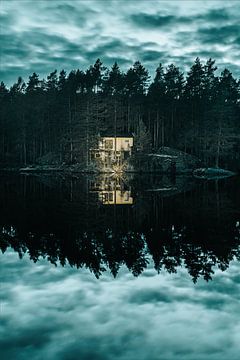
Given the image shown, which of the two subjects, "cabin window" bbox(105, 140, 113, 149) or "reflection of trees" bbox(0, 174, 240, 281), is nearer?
"reflection of trees" bbox(0, 174, 240, 281)

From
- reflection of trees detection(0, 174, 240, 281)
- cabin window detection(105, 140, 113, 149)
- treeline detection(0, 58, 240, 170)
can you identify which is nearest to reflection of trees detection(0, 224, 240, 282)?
reflection of trees detection(0, 174, 240, 281)

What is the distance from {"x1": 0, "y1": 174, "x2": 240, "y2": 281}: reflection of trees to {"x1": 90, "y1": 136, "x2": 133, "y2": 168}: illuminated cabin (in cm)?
4783

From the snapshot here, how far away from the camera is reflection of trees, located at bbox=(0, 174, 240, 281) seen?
1111cm

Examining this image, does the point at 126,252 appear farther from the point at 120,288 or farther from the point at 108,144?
the point at 108,144

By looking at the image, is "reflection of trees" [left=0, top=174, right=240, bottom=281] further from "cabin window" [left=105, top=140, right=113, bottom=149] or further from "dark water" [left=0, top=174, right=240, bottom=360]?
"cabin window" [left=105, top=140, right=113, bottom=149]

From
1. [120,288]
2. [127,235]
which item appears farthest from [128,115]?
[120,288]

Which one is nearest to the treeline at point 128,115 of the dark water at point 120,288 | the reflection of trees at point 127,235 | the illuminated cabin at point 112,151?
the illuminated cabin at point 112,151

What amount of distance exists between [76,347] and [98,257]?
527 centimetres

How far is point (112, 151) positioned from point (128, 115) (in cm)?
942

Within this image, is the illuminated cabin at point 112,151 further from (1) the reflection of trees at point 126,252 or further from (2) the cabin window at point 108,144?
(1) the reflection of trees at point 126,252

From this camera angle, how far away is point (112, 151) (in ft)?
238

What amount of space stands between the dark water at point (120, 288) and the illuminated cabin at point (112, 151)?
5345 cm

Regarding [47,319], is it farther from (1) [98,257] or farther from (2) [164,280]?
(1) [98,257]

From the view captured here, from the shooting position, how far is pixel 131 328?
6773 millimetres
